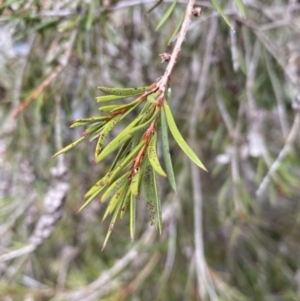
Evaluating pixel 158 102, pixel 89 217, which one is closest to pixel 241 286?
pixel 89 217

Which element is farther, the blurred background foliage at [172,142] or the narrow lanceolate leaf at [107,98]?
the blurred background foliage at [172,142]

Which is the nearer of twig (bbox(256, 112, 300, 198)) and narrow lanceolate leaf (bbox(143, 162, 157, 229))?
narrow lanceolate leaf (bbox(143, 162, 157, 229))

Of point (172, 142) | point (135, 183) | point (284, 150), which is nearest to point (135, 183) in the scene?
point (135, 183)

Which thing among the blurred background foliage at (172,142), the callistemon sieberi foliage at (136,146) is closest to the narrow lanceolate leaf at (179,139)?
the callistemon sieberi foliage at (136,146)

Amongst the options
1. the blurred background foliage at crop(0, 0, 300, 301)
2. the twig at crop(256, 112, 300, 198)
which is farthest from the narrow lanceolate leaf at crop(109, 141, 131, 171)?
the twig at crop(256, 112, 300, 198)

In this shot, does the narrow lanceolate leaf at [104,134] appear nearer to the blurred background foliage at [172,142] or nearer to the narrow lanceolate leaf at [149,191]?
the narrow lanceolate leaf at [149,191]

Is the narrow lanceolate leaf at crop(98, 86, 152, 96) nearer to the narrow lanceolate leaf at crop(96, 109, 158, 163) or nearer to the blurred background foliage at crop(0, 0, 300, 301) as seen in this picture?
the narrow lanceolate leaf at crop(96, 109, 158, 163)
